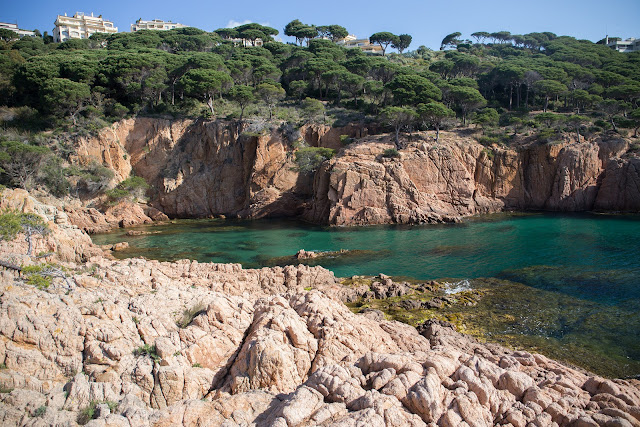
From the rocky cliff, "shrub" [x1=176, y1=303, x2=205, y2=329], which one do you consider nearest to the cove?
the rocky cliff

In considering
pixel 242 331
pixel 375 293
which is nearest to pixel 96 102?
pixel 375 293

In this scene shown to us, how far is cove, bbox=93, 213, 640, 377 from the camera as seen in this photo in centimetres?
1507

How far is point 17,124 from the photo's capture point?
42.6 metres

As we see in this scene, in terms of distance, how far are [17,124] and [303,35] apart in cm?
6061

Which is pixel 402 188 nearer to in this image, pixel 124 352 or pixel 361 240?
pixel 361 240

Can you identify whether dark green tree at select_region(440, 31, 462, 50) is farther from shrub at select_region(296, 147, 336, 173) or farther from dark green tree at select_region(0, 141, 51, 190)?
dark green tree at select_region(0, 141, 51, 190)

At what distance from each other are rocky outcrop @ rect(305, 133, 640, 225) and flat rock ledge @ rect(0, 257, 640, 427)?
27.3 m

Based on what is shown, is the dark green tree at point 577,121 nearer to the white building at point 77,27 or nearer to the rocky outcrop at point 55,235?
the rocky outcrop at point 55,235

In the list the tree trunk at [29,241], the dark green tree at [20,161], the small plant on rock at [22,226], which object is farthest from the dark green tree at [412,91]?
the tree trunk at [29,241]

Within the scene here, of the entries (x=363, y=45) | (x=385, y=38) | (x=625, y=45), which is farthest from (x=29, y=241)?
(x=625, y=45)

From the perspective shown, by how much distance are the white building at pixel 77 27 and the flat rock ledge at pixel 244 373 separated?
100907 mm

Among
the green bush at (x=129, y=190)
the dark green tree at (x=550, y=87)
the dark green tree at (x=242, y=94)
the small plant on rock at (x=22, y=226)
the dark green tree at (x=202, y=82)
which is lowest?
the small plant on rock at (x=22, y=226)

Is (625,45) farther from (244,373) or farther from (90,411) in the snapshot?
(90,411)

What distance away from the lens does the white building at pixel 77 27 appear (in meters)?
91.2
